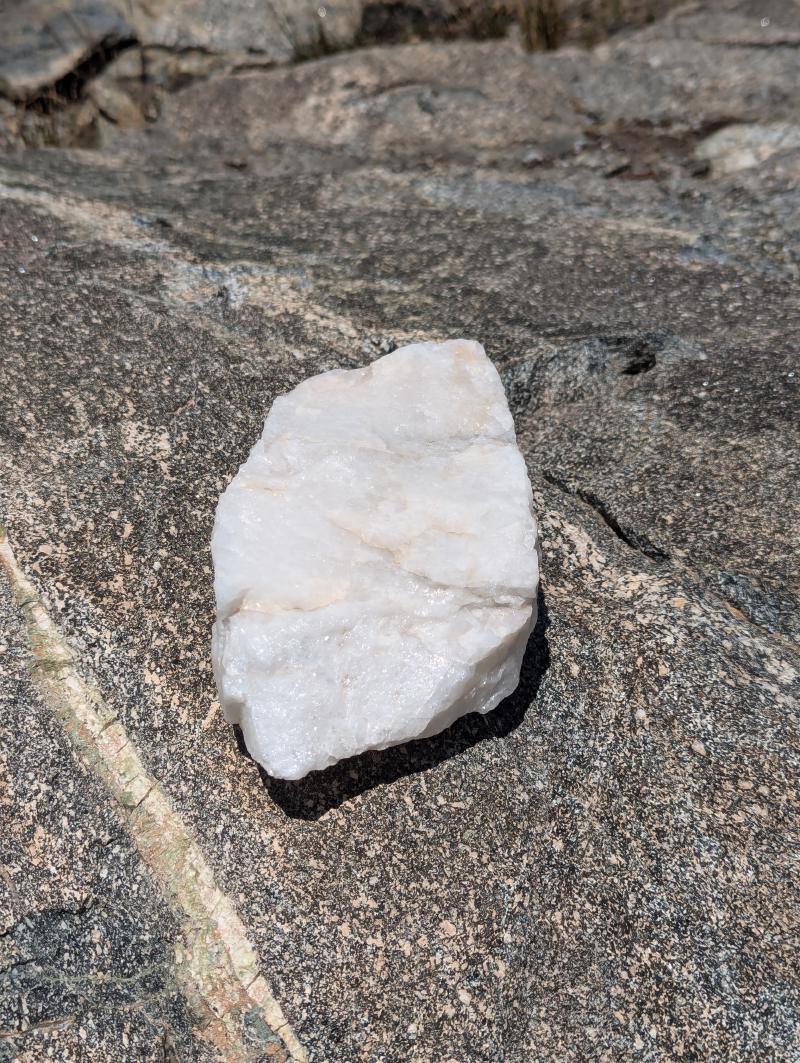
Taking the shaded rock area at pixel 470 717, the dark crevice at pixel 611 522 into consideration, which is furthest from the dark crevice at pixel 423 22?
the dark crevice at pixel 611 522

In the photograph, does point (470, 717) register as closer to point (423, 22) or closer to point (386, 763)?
point (386, 763)

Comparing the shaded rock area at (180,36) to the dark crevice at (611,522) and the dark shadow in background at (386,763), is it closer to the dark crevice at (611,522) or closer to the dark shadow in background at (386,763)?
the dark crevice at (611,522)

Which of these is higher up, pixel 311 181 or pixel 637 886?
pixel 311 181

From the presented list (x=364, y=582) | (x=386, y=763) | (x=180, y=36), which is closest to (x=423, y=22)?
(x=180, y=36)

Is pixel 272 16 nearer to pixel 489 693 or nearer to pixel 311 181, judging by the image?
pixel 311 181

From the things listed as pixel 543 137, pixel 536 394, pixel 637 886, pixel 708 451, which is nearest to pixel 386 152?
pixel 543 137

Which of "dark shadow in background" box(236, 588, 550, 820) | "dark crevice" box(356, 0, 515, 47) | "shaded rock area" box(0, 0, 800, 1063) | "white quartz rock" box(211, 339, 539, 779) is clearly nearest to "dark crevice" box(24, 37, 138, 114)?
"dark crevice" box(356, 0, 515, 47)
